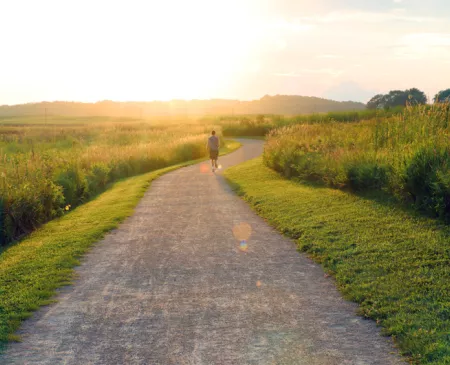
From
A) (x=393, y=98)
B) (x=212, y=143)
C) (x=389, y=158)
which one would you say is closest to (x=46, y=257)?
(x=389, y=158)

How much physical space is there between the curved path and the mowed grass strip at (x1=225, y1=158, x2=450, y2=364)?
315 mm

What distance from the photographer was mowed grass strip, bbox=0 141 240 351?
251 inches

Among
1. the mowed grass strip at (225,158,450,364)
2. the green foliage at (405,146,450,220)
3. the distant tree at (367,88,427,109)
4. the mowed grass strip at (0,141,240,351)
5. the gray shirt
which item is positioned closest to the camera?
the mowed grass strip at (225,158,450,364)

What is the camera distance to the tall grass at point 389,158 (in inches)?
421

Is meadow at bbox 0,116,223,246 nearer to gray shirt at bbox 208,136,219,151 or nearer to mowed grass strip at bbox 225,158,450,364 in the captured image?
gray shirt at bbox 208,136,219,151

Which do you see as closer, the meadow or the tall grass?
the tall grass

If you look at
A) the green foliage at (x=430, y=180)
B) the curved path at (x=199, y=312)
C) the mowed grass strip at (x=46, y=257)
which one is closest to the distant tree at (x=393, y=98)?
the green foliage at (x=430, y=180)

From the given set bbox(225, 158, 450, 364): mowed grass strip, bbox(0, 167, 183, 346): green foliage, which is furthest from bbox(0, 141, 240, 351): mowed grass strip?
bbox(225, 158, 450, 364): mowed grass strip

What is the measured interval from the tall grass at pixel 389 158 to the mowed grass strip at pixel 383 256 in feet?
1.91

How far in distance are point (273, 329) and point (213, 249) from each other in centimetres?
388

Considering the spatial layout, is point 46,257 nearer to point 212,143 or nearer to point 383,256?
point 383,256

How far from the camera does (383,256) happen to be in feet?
26.4

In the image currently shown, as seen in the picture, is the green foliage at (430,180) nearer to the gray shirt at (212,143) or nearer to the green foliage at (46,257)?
the green foliage at (46,257)

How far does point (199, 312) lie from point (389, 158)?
8.84 metres
